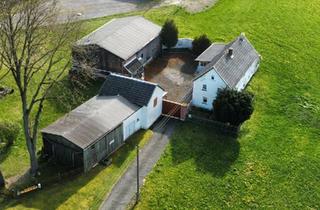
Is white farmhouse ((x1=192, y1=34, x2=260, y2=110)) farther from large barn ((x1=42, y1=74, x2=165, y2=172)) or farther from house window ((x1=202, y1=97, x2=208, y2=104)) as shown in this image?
large barn ((x1=42, y1=74, x2=165, y2=172))

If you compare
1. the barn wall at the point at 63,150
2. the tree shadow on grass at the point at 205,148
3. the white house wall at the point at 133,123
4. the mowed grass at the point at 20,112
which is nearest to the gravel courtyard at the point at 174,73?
the tree shadow on grass at the point at 205,148

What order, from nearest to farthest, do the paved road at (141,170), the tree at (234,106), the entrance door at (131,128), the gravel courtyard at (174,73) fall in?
the paved road at (141,170) → the entrance door at (131,128) → the tree at (234,106) → the gravel courtyard at (174,73)

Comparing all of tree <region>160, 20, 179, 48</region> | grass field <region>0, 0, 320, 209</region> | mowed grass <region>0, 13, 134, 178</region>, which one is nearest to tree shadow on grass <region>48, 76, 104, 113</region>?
mowed grass <region>0, 13, 134, 178</region>

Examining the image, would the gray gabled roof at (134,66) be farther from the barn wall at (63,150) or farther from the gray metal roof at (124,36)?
the barn wall at (63,150)

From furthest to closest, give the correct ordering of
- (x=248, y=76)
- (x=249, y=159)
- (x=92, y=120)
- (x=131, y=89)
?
(x=248, y=76) → (x=131, y=89) → (x=249, y=159) → (x=92, y=120)

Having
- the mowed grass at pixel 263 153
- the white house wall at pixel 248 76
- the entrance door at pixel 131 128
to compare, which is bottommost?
the mowed grass at pixel 263 153

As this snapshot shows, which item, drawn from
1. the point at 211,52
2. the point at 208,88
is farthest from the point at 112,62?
the point at 211,52

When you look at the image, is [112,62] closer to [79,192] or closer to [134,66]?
[134,66]
